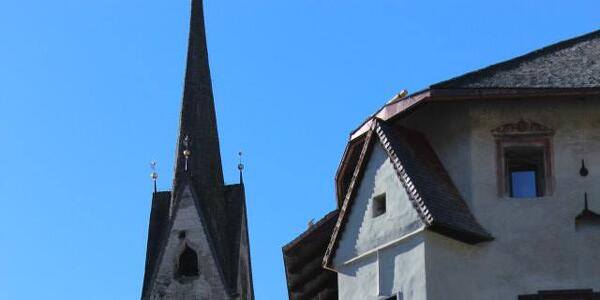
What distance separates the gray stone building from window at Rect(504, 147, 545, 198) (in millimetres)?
22

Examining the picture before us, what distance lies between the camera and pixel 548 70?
30703 mm

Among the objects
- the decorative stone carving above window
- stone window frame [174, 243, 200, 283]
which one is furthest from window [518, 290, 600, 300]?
stone window frame [174, 243, 200, 283]

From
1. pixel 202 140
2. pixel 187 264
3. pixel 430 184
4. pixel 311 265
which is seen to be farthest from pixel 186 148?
pixel 430 184

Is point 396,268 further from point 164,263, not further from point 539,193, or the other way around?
point 164,263

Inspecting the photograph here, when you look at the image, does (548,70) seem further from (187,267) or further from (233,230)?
(233,230)

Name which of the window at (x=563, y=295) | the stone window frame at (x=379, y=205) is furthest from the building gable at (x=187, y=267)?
the window at (x=563, y=295)

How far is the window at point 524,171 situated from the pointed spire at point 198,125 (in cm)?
6602

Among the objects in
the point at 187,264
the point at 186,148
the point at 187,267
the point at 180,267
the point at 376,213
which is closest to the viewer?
the point at 376,213

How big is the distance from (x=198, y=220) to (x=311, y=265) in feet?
198

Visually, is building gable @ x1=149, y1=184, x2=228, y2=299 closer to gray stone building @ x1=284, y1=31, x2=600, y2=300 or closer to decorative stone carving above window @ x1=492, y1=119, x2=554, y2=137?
gray stone building @ x1=284, y1=31, x2=600, y2=300

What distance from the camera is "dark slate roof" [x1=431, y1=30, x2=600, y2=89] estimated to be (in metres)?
29.9

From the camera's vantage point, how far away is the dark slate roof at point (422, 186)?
29016 millimetres

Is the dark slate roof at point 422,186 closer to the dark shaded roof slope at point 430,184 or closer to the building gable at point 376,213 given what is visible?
the dark shaded roof slope at point 430,184

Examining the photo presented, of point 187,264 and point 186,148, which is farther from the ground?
point 186,148
